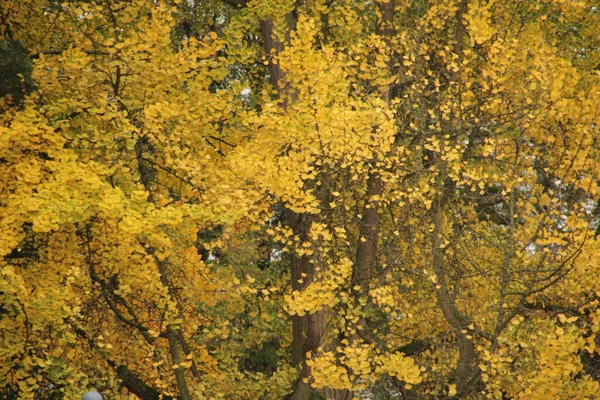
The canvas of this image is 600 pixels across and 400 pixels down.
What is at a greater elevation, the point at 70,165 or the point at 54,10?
the point at 54,10

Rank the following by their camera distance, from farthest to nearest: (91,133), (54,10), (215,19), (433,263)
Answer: (215,19) < (54,10) < (433,263) < (91,133)

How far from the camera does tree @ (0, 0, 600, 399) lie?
340 inches

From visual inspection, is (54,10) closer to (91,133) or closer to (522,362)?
(91,133)

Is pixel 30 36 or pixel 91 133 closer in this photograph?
pixel 91 133

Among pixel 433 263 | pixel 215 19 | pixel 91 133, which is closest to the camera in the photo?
pixel 91 133

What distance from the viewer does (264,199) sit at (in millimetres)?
9914

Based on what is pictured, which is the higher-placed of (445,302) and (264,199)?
(445,302)

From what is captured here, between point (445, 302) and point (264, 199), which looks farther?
point (445, 302)

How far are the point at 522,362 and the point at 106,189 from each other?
530 cm

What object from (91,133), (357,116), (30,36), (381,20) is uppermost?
(381,20)

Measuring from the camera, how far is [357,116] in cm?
926

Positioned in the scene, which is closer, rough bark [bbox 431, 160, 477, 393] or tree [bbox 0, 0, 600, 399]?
tree [bbox 0, 0, 600, 399]

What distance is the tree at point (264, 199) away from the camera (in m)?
8.63

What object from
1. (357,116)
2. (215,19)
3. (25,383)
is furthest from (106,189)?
(215,19)
